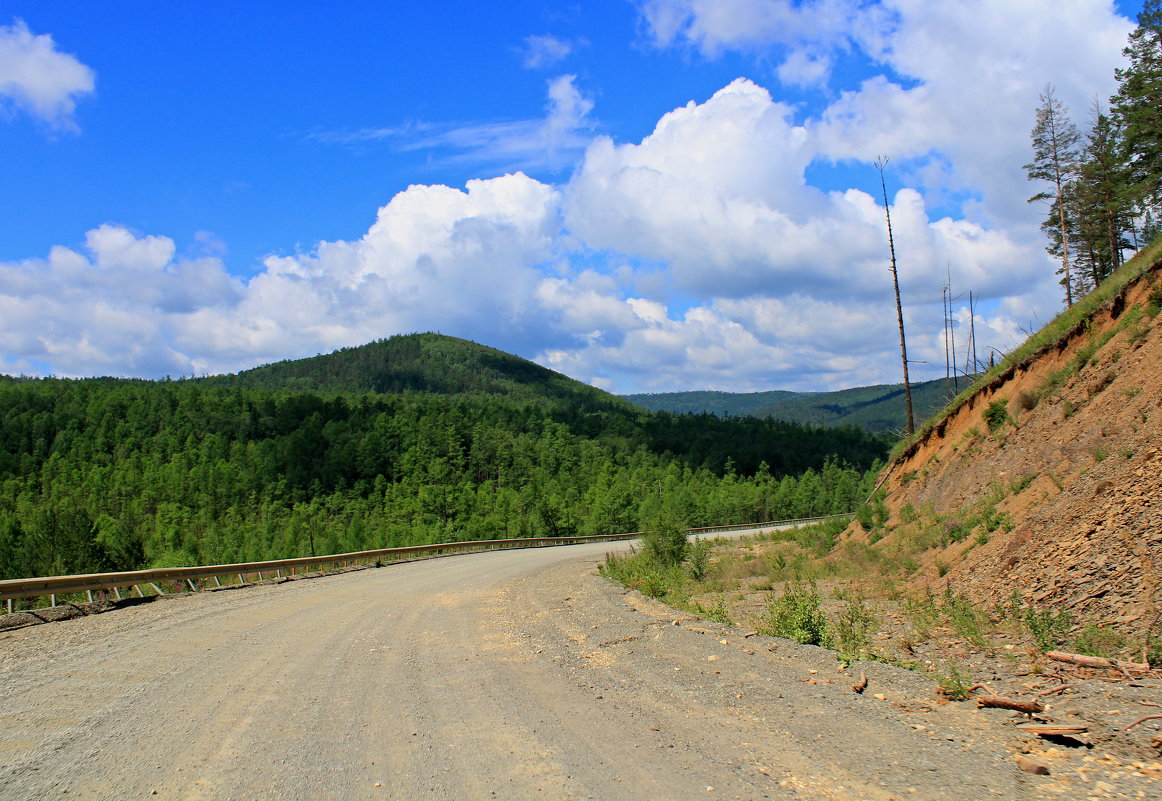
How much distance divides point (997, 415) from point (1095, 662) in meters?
11.7

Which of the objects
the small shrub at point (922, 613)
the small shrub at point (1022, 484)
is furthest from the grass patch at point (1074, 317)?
the small shrub at point (922, 613)

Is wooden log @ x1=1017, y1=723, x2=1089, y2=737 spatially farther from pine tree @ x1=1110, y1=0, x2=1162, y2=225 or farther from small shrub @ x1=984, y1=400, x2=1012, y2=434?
pine tree @ x1=1110, y1=0, x2=1162, y2=225

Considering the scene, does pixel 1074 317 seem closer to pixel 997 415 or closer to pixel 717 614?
pixel 997 415

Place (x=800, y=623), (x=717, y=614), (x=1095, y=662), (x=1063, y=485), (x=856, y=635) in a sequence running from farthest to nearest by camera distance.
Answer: (x=717, y=614)
(x=1063, y=485)
(x=800, y=623)
(x=856, y=635)
(x=1095, y=662)

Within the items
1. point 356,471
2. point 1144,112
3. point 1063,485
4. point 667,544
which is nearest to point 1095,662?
point 1063,485

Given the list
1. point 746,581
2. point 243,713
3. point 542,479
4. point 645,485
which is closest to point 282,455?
point 542,479

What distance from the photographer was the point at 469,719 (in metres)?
6.51

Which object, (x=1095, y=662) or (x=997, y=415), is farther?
(x=997, y=415)

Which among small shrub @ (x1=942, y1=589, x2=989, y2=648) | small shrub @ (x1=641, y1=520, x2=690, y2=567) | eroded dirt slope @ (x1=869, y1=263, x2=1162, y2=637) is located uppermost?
eroded dirt slope @ (x1=869, y1=263, x2=1162, y2=637)

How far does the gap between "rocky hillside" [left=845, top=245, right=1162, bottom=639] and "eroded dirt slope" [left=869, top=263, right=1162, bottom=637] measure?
1.0 inches

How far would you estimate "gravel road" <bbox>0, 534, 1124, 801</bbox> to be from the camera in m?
Result: 4.96

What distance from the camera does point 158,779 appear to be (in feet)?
17.0

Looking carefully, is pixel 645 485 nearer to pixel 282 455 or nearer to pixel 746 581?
pixel 282 455

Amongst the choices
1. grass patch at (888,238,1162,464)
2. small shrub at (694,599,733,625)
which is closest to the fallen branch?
small shrub at (694,599,733,625)
